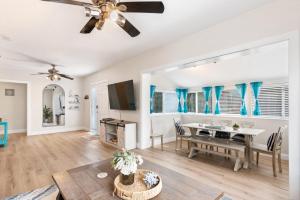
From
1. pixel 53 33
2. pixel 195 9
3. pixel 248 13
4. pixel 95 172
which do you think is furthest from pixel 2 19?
pixel 248 13

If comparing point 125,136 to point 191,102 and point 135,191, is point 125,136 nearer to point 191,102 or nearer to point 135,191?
point 135,191

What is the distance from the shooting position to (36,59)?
195 inches

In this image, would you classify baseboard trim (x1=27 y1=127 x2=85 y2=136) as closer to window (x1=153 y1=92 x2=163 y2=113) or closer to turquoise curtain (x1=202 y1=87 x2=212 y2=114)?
window (x1=153 y1=92 x2=163 y2=113)

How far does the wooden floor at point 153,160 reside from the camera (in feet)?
8.31

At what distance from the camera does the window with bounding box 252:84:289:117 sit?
426 centimetres

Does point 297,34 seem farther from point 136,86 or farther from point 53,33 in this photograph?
point 53,33

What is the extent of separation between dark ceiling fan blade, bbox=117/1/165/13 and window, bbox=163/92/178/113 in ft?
15.1

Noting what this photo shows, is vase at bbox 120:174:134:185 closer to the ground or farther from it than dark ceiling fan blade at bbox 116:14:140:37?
closer to the ground

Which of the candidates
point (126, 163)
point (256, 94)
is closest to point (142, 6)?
point (126, 163)

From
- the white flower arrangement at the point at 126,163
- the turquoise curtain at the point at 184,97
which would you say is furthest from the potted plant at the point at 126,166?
the turquoise curtain at the point at 184,97

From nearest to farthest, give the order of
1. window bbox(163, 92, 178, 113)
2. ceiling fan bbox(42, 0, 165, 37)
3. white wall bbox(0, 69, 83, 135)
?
ceiling fan bbox(42, 0, 165, 37), window bbox(163, 92, 178, 113), white wall bbox(0, 69, 83, 135)

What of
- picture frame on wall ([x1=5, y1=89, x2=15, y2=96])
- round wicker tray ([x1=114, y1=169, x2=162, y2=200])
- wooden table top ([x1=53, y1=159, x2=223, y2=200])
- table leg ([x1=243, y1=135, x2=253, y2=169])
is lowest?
table leg ([x1=243, y1=135, x2=253, y2=169])

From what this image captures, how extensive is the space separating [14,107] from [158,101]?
6852mm

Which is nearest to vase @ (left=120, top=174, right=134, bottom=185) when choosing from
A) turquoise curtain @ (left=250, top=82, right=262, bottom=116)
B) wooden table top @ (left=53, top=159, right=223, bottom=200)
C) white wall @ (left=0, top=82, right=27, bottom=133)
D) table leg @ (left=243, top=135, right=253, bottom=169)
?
wooden table top @ (left=53, top=159, right=223, bottom=200)
